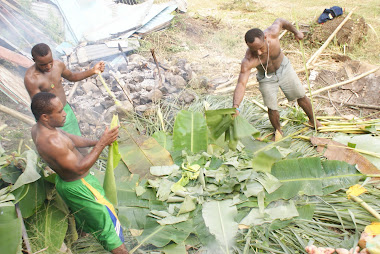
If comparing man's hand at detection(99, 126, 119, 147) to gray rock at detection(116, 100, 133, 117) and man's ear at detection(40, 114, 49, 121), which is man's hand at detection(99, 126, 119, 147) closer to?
man's ear at detection(40, 114, 49, 121)

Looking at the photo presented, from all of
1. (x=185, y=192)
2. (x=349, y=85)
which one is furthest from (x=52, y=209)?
(x=349, y=85)

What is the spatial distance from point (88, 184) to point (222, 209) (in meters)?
1.22

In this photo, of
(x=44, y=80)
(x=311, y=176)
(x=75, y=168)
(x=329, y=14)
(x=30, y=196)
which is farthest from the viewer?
(x=329, y=14)

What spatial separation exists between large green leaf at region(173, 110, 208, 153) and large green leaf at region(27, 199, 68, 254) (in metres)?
1.50

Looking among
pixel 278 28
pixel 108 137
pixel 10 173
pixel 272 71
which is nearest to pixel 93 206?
pixel 108 137

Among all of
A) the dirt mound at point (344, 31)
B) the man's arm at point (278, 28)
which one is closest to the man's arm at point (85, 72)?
the man's arm at point (278, 28)

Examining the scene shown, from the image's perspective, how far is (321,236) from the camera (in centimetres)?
262

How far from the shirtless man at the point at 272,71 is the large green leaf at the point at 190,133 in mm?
579

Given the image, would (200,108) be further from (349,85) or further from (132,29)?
(132,29)

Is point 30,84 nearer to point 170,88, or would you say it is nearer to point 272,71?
point 170,88

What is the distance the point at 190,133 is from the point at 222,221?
4.13 ft

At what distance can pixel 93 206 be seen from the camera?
2357 mm

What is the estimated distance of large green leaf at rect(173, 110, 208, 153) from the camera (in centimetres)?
361

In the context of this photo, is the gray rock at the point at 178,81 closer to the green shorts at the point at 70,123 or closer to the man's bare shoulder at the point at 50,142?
the green shorts at the point at 70,123
